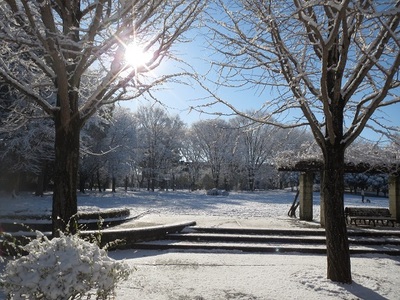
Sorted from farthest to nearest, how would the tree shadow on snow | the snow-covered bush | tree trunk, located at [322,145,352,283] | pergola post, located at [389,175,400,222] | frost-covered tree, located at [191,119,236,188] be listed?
frost-covered tree, located at [191,119,236,188]
pergola post, located at [389,175,400,222]
tree trunk, located at [322,145,352,283]
the tree shadow on snow
the snow-covered bush

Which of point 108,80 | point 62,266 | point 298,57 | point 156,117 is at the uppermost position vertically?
point 156,117

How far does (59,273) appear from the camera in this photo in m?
3.24

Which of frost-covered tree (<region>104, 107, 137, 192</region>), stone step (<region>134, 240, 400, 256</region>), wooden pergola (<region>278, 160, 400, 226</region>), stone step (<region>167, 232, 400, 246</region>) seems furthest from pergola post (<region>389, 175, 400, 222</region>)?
frost-covered tree (<region>104, 107, 137, 192</region>)

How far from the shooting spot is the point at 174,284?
6.22m

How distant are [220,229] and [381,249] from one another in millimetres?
4705

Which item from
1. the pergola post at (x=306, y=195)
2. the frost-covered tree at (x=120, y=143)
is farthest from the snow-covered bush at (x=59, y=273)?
the frost-covered tree at (x=120, y=143)

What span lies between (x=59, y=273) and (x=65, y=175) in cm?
303

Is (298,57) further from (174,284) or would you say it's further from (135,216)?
(135,216)

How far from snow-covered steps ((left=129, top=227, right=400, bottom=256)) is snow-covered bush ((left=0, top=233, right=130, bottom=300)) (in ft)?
19.9

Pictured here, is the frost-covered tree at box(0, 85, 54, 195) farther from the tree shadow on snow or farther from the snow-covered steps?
the tree shadow on snow

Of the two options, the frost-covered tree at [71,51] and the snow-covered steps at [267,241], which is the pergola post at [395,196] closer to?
the snow-covered steps at [267,241]

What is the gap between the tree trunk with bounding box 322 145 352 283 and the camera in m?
6.36

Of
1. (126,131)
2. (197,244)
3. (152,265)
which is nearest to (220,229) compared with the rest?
(197,244)

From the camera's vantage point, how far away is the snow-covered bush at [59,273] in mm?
3209
